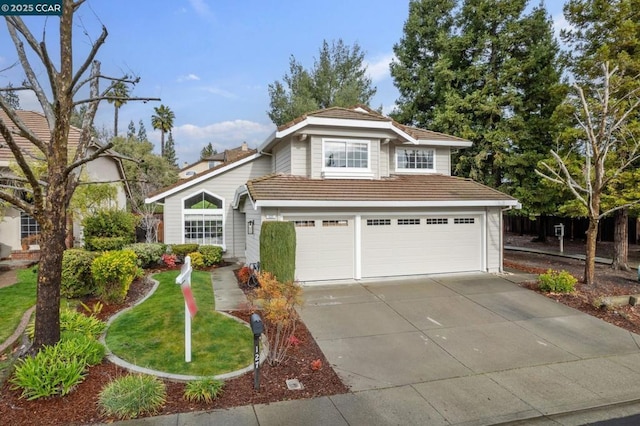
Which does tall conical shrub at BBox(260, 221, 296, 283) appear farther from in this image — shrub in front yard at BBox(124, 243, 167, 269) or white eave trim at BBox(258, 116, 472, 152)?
shrub in front yard at BBox(124, 243, 167, 269)

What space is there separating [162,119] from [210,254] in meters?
47.1

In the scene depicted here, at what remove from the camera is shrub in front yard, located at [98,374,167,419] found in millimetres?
4676

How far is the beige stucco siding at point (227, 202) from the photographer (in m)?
15.4

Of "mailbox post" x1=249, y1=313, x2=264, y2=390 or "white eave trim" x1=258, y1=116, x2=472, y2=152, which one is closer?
"mailbox post" x1=249, y1=313, x2=264, y2=390

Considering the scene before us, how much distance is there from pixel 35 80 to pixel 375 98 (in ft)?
92.9

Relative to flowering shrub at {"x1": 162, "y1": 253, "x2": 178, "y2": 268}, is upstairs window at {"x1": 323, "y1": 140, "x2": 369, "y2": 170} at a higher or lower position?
higher

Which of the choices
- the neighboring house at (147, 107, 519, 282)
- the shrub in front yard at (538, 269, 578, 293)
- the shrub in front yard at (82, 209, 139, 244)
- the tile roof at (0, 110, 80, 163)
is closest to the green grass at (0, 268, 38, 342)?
the shrub in front yard at (82, 209, 139, 244)

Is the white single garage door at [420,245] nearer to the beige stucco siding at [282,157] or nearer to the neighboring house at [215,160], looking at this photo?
the beige stucco siding at [282,157]

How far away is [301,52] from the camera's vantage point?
99.9ft

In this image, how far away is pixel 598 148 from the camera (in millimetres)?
11500

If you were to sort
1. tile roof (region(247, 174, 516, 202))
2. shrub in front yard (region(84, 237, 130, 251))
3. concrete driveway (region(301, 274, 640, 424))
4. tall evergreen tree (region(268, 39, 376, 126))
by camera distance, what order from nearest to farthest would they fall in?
1. concrete driveway (region(301, 274, 640, 424))
2. tile roof (region(247, 174, 516, 202))
3. shrub in front yard (region(84, 237, 130, 251))
4. tall evergreen tree (region(268, 39, 376, 126))

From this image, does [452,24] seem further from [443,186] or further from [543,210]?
[443,186]

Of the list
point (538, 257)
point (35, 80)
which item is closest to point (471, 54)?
point (538, 257)

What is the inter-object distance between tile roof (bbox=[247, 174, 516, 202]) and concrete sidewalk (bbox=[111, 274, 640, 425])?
295 cm
